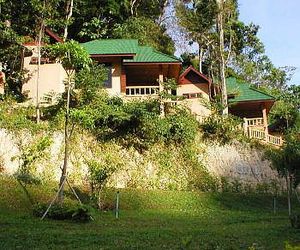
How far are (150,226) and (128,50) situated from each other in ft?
53.2

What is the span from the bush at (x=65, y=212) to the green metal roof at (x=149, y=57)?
14.7 metres

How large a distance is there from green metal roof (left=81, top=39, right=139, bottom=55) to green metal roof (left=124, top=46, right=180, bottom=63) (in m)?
0.51

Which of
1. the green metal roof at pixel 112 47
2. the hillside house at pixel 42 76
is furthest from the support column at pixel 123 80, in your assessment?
the hillside house at pixel 42 76

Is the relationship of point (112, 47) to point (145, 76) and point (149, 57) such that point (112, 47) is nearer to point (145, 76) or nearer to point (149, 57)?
point (149, 57)

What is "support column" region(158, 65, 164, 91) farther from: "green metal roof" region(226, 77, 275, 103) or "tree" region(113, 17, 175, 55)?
"tree" region(113, 17, 175, 55)

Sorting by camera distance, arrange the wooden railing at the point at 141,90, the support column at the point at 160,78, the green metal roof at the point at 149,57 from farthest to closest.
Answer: the green metal roof at the point at 149,57
the wooden railing at the point at 141,90
the support column at the point at 160,78

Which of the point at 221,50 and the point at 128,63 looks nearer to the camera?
the point at 128,63

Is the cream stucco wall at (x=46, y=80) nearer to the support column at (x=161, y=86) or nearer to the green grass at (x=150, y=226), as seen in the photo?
the support column at (x=161, y=86)

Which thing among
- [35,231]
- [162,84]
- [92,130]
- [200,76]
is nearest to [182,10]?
[200,76]

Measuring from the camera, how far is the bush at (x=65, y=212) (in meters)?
13.4

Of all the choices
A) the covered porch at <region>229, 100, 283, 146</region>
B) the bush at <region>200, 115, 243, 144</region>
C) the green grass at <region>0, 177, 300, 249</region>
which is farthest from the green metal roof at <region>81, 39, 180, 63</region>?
the green grass at <region>0, 177, 300, 249</region>

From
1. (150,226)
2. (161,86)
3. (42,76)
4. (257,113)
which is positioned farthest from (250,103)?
(150,226)

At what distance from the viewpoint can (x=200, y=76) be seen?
105 ft

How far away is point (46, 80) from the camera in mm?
26641
